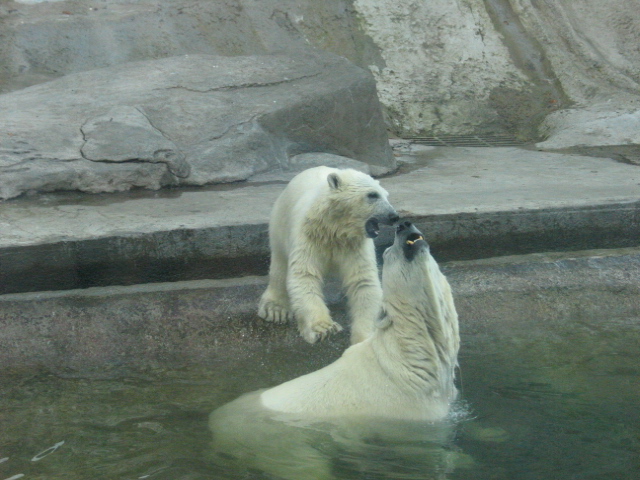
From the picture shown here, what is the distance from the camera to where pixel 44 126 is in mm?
5109

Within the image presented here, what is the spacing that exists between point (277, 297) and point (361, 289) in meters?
0.45

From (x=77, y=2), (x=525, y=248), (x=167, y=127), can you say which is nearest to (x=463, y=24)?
(x=77, y=2)

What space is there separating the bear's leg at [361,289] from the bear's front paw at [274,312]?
0.32 metres

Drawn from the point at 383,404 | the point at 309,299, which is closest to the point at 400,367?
the point at 383,404

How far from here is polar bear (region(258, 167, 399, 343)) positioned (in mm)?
3396

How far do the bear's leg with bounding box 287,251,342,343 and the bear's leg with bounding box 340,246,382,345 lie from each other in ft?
0.32

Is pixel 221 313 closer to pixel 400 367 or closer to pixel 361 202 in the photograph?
pixel 361 202

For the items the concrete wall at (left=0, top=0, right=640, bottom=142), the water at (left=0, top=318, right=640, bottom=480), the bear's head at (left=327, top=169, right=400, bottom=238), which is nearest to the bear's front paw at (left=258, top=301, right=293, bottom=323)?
the water at (left=0, top=318, right=640, bottom=480)

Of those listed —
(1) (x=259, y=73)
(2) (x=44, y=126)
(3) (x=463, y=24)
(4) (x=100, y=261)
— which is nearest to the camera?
(4) (x=100, y=261)

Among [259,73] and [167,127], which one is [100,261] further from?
[259,73]

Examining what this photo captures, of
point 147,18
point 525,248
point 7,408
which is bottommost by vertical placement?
point 7,408

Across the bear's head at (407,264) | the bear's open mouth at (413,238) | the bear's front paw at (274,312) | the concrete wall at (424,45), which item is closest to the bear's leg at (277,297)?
the bear's front paw at (274,312)

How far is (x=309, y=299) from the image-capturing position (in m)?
3.42

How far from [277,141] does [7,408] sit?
10.0 ft
